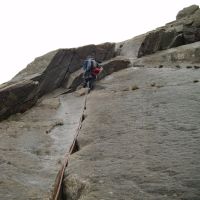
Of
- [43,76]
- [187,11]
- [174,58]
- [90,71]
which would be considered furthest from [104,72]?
[187,11]

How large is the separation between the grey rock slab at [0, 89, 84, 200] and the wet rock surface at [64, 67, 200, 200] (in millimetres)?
1050

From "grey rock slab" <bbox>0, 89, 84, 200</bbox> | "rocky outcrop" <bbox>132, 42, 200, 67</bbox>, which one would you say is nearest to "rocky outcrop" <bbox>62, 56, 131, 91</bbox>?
"rocky outcrop" <bbox>132, 42, 200, 67</bbox>

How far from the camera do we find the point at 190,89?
18.1m

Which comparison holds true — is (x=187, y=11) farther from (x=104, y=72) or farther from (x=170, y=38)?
(x=104, y=72)

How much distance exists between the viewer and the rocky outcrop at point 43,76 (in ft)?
69.0

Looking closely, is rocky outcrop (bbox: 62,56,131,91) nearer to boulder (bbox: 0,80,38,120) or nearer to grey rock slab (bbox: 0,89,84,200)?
grey rock slab (bbox: 0,89,84,200)

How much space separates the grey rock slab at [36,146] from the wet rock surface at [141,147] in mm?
1050

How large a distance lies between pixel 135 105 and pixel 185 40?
16.8 metres

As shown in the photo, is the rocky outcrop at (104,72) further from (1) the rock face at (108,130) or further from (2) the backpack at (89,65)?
(2) the backpack at (89,65)

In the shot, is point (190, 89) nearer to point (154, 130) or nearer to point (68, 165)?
point (154, 130)

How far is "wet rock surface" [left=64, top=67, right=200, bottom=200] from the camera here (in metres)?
9.39

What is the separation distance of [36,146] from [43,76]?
1219 centimetres

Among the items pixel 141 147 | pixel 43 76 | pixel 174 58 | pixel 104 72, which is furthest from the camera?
pixel 104 72

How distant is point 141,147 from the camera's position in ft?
39.2
